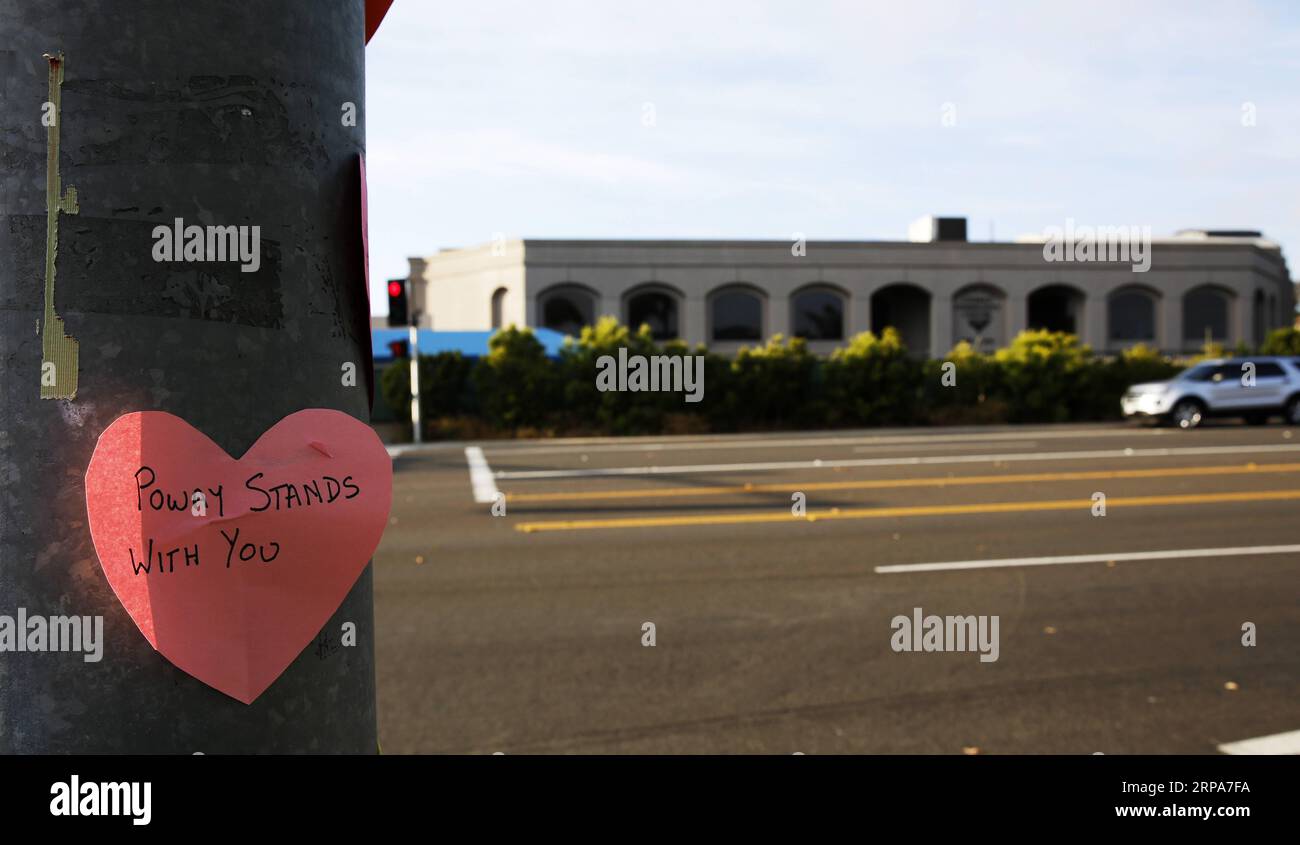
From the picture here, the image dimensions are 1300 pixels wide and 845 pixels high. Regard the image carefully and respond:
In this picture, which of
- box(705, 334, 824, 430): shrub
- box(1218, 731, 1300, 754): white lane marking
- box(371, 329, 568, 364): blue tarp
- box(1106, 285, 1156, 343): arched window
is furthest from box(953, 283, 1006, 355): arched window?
box(1218, 731, 1300, 754): white lane marking

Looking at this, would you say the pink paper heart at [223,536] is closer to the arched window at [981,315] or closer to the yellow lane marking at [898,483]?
the yellow lane marking at [898,483]

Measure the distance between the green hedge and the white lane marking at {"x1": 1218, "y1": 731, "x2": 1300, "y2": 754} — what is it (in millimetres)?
20040

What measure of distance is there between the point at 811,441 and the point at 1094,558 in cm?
1228

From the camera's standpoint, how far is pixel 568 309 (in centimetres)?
4316

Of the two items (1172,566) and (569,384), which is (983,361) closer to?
(569,384)

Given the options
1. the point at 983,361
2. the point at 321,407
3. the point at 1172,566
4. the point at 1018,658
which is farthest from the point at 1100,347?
the point at 321,407

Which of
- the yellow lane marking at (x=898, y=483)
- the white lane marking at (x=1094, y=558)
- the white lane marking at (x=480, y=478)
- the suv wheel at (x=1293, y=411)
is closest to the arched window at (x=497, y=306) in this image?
the white lane marking at (x=480, y=478)

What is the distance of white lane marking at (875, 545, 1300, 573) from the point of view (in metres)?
7.71

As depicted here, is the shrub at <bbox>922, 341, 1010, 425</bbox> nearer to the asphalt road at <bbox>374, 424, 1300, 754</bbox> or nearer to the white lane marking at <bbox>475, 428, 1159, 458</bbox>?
the white lane marking at <bbox>475, 428, 1159, 458</bbox>

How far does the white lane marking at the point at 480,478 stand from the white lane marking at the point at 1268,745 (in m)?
8.69

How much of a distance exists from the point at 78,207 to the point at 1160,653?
20.0 feet

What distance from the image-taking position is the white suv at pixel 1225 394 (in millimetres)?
21906

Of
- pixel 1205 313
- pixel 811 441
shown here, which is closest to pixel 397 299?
pixel 811 441

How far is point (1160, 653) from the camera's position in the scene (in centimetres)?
557
